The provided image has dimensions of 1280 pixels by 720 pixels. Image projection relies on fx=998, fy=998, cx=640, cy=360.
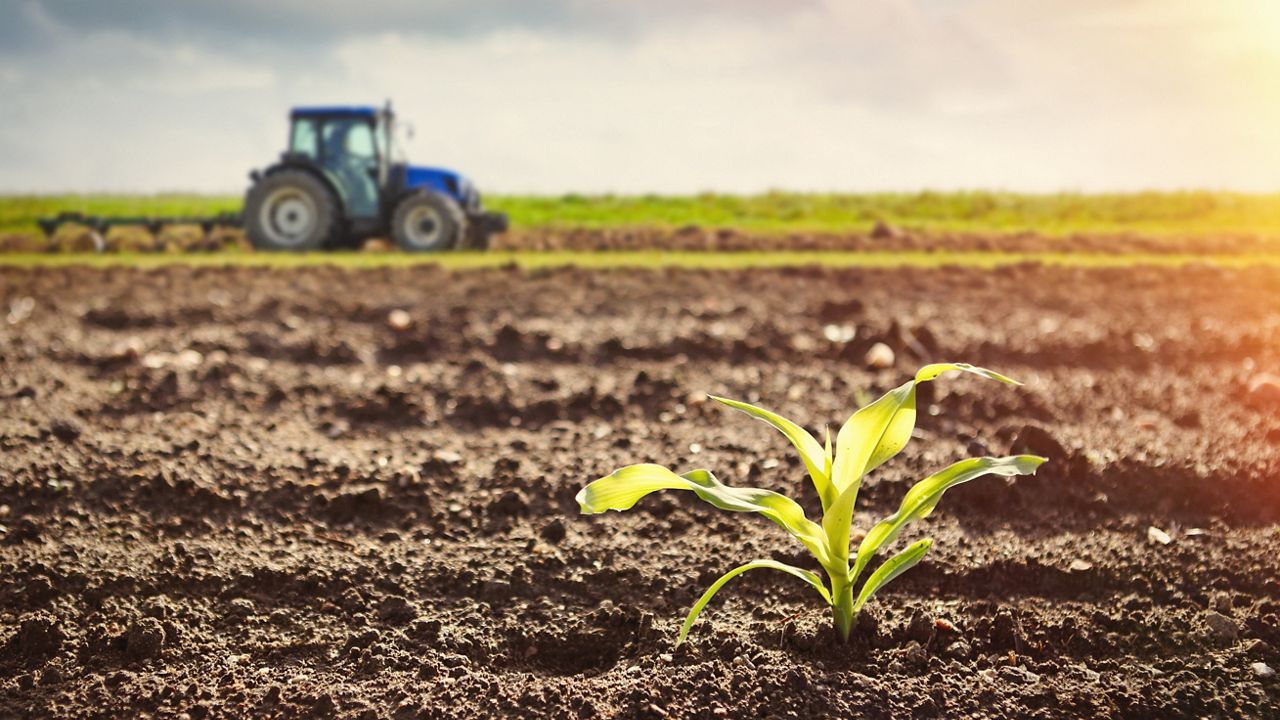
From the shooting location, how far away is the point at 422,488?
10.6ft

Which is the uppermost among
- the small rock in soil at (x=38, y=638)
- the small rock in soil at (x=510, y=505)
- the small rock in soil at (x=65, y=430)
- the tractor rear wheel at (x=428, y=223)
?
the tractor rear wheel at (x=428, y=223)

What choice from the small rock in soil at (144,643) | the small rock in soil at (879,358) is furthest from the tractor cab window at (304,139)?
the small rock in soil at (144,643)

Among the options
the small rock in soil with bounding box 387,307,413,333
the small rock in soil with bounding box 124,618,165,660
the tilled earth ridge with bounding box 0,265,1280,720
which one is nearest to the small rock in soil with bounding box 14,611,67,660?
the tilled earth ridge with bounding box 0,265,1280,720

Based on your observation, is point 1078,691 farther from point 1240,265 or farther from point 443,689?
point 1240,265

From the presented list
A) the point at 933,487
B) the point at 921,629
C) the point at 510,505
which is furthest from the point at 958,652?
the point at 510,505

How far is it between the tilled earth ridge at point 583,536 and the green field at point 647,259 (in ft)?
16.2

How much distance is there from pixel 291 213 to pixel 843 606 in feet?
41.2

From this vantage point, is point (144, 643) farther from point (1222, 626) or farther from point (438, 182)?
point (438, 182)

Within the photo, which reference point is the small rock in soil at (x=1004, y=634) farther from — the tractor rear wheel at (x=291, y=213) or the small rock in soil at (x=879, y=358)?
the tractor rear wheel at (x=291, y=213)

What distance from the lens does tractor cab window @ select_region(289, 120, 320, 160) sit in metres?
12.9

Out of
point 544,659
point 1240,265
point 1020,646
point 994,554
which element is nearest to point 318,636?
point 544,659

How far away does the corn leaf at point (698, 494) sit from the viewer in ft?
5.93

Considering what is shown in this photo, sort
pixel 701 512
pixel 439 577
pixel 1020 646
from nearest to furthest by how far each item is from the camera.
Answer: pixel 1020 646, pixel 439 577, pixel 701 512

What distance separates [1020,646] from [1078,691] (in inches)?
7.4
